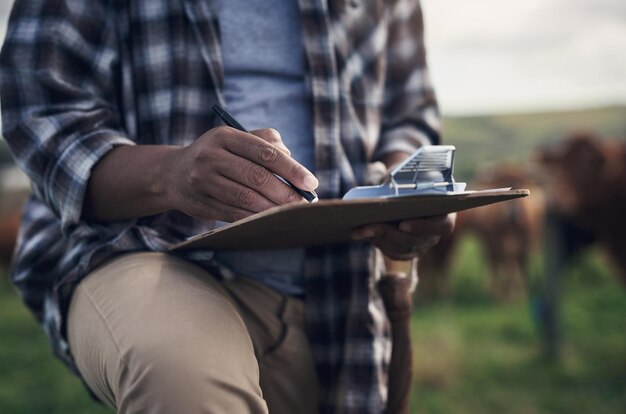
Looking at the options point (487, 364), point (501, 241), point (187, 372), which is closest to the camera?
point (187, 372)

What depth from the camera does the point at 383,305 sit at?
1.56 m

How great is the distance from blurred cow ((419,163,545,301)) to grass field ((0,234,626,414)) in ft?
0.62

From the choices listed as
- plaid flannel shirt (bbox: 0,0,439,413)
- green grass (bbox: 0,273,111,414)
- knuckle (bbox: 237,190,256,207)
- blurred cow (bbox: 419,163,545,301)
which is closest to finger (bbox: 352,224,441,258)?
plaid flannel shirt (bbox: 0,0,439,413)

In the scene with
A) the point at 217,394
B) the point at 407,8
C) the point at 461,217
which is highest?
the point at 407,8

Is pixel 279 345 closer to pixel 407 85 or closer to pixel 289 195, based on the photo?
pixel 289 195

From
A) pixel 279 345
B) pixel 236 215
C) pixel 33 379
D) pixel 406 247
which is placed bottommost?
pixel 33 379

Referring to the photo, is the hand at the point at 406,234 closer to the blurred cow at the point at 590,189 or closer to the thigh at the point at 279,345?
the thigh at the point at 279,345

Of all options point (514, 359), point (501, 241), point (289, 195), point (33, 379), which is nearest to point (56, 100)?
point (289, 195)

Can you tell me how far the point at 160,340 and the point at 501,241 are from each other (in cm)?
526

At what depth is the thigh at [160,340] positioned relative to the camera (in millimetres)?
948

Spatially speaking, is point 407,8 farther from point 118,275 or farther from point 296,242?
point 118,275

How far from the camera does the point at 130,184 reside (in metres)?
1.19

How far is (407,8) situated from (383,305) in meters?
0.81

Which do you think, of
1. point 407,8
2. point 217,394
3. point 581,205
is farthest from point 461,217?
point 217,394
